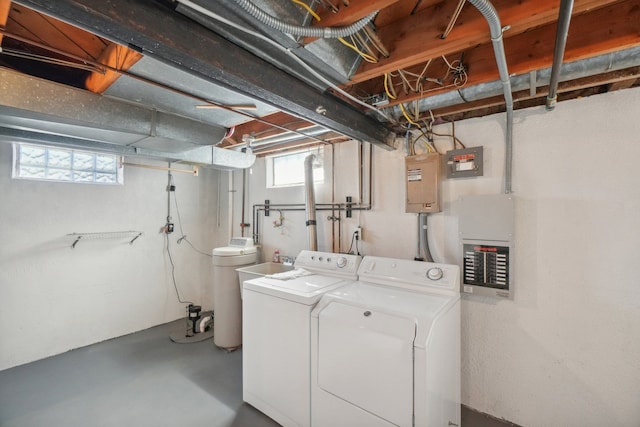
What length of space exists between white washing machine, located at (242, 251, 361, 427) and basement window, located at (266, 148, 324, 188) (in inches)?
55.6

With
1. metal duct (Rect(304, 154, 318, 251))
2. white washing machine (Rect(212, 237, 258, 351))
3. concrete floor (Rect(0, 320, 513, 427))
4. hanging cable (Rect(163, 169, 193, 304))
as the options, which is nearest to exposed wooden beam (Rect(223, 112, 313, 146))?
metal duct (Rect(304, 154, 318, 251))

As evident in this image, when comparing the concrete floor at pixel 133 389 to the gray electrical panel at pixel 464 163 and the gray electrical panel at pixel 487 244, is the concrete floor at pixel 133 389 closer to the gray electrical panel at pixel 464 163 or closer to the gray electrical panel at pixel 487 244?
the gray electrical panel at pixel 487 244

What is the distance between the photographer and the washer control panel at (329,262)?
2.36m

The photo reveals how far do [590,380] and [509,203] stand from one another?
1237 mm

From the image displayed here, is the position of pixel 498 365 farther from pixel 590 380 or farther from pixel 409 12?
pixel 409 12

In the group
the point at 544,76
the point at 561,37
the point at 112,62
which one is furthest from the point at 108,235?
the point at 544,76

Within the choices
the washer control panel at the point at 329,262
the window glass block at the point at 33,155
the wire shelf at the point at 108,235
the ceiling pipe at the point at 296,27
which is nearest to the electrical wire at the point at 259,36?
the ceiling pipe at the point at 296,27

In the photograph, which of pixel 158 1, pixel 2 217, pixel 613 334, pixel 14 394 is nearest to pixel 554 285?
pixel 613 334

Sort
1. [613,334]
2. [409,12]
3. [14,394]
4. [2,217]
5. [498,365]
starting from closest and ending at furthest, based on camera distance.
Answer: [409,12]
[613,334]
[498,365]
[14,394]
[2,217]

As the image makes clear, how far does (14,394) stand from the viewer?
2256mm

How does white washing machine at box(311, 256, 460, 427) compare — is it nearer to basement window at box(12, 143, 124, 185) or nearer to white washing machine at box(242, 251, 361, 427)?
white washing machine at box(242, 251, 361, 427)

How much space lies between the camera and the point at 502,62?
4.04 ft

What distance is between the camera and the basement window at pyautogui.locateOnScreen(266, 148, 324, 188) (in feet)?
11.0

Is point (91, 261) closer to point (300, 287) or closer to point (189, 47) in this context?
point (300, 287)
